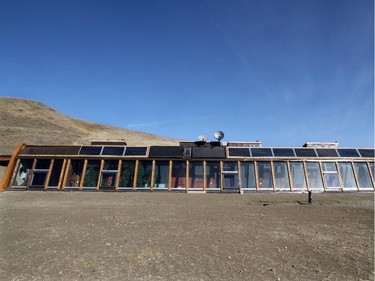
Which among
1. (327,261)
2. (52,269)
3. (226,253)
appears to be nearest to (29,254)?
(52,269)

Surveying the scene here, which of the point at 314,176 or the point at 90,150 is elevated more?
the point at 90,150

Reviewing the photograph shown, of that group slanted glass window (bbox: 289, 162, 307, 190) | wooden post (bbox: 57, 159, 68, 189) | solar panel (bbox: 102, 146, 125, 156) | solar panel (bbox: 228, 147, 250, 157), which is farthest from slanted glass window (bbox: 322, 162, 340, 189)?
wooden post (bbox: 57, 159, 68, 189)

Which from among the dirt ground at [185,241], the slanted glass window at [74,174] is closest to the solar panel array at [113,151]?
the slanted glass window at [74,174]

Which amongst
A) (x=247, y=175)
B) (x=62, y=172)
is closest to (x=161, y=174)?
(x=247, y=175)

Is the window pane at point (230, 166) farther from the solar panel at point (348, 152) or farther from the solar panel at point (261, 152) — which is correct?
the solar panel at point (348, 152)

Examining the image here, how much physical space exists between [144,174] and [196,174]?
4247 mm

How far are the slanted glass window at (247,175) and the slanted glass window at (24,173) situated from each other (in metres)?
17.1

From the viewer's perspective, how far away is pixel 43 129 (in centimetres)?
7012

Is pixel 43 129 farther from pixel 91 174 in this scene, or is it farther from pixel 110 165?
pixel 110 165

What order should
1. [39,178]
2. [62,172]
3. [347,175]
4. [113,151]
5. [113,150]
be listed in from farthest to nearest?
[113,150] < [113,151] < [347,175] < [62,172] < [39,178]

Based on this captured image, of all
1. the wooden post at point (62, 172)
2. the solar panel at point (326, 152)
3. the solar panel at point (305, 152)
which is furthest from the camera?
the solar panel at point (326, 152)

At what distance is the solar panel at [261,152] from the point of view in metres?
23.5

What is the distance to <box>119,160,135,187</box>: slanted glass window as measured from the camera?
880 inches

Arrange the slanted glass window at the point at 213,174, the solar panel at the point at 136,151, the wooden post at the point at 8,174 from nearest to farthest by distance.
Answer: the wooden post at the point at 8,174 → the slanted glass window at the point at 213,174 → the solar panel at the point at 136,151
